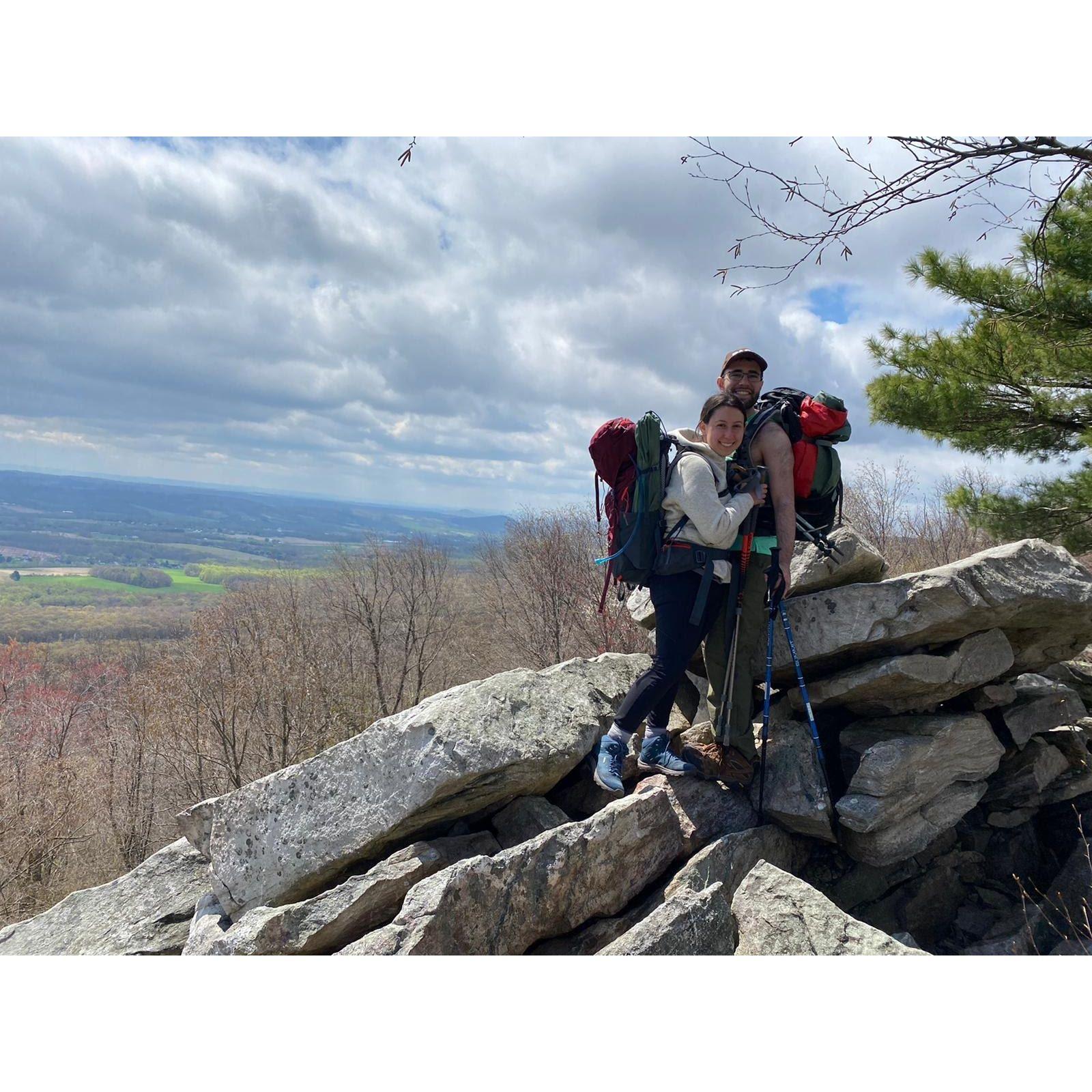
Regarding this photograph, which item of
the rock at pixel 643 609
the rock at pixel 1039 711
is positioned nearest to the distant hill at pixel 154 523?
the rock at pixel 643 609

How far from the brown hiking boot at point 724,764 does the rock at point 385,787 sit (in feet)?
2.63

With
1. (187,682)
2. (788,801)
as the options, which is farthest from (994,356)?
(187,682)

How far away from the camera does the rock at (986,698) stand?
17.3 ft

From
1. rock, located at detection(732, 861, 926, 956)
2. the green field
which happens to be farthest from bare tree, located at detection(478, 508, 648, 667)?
the green field

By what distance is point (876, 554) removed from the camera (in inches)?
204

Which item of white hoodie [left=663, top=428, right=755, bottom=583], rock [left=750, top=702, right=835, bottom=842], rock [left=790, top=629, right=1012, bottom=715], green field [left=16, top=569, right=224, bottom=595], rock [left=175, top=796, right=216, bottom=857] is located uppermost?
white hoodie [left=663, top=428, right=755, bottom=583]

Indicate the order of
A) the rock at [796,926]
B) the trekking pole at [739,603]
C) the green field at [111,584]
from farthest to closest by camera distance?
the green field at [111,584] < the trekking pole at [739,603] < the rock at [796,926]

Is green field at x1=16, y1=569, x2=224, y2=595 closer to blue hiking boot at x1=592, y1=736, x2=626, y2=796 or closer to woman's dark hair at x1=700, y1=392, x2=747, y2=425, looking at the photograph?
blue hiking boot at x1=592, y1=736, x2=626, y2=796

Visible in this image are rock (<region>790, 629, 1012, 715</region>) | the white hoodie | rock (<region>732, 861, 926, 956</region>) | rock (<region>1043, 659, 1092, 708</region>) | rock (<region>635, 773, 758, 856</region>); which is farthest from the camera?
rock (<region>1043, 659, 1092, 708</region>)

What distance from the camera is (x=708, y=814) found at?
15.5 feet

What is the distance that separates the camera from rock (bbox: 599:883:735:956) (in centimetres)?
336

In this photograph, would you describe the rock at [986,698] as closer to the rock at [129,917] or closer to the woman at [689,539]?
the woman at [689,539]

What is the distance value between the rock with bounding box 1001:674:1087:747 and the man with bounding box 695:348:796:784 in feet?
7.55

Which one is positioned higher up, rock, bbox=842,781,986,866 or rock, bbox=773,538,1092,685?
rock, bbox=773,538,1092,685
